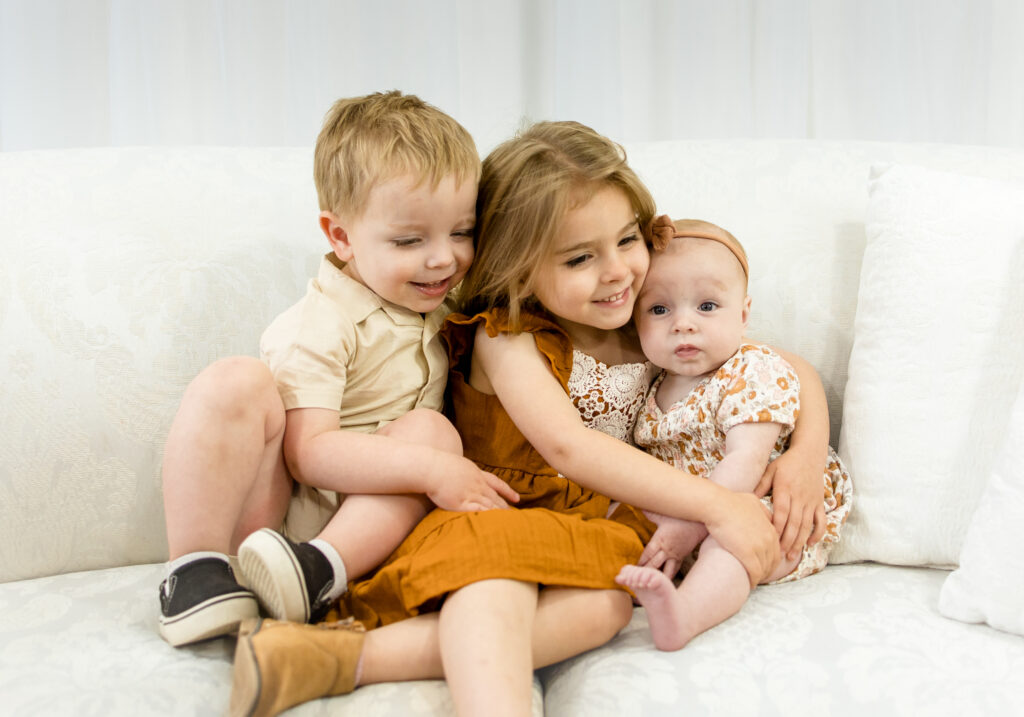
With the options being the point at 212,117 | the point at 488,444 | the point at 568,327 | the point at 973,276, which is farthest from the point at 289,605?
the point at 212,117

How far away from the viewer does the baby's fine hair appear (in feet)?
3.48

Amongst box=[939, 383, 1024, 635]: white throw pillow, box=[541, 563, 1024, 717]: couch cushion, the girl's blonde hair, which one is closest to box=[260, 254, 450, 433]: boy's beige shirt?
the girl's blonde hair

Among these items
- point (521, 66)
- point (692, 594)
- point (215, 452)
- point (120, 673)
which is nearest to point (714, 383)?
point (692, 594)

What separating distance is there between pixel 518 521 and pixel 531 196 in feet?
1.35

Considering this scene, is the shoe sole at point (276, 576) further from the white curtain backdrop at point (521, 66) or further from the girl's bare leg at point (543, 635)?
the white curtain backdrop at point (521, 66)

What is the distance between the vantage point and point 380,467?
3.36 feet

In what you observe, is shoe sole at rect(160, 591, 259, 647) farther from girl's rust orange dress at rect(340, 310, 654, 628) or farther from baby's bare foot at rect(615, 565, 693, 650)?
baby's bare foot at rect(615, 565, 693, 650)

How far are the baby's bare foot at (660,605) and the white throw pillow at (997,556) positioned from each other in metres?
0.32

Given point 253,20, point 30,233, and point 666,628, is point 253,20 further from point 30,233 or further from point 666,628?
point 666,628

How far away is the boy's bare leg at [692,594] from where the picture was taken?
2.96ft

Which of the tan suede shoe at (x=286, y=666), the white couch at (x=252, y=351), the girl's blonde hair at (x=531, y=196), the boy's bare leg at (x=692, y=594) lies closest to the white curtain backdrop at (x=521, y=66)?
the white couch at (x=252, y=351)

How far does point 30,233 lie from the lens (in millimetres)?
1178

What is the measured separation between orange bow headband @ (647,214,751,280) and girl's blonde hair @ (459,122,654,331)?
0.05 ft

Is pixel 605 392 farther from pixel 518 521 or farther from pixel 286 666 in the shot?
pixel 286 666
